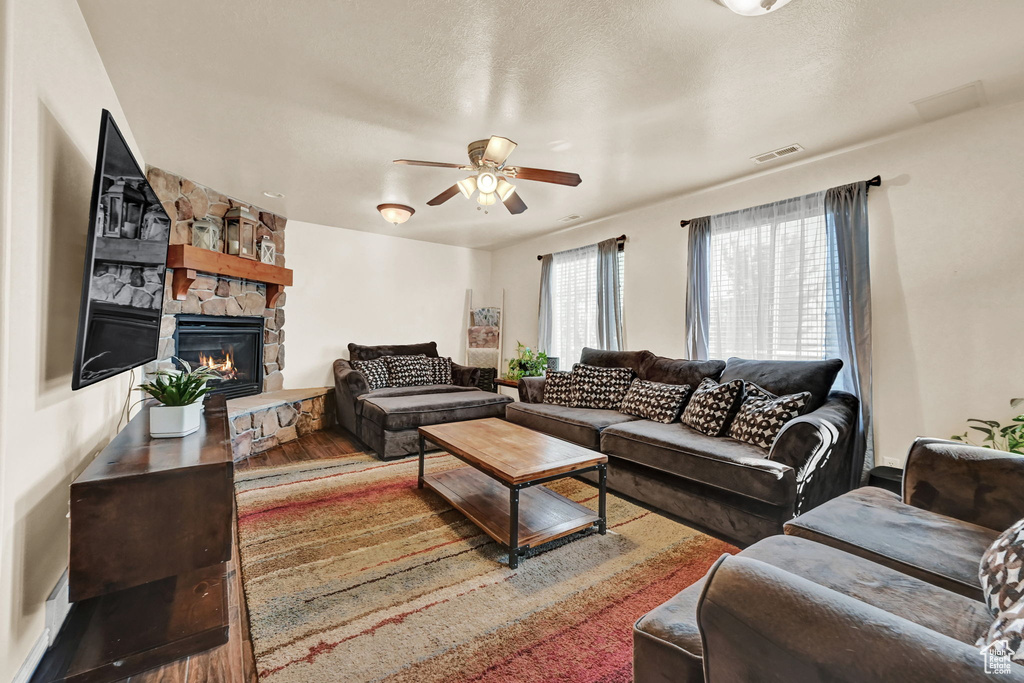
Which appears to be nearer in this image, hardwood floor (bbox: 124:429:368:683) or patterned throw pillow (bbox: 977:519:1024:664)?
patterned throw pillow (bbox: 977:519:1024:664)

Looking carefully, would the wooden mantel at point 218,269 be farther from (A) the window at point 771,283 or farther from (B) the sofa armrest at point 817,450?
(A) the window at point 771,283

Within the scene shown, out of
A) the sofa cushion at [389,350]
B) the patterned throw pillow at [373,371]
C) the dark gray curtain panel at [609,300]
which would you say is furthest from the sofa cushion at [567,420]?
the sofa cushion at [389,350]

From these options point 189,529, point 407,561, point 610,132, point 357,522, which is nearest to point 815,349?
point 610,132

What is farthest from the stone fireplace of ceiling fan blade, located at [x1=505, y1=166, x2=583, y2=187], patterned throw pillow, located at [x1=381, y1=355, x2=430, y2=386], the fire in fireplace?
ceiling fan blade, located at [x1=505, y1=166, x2=583, y2=187]

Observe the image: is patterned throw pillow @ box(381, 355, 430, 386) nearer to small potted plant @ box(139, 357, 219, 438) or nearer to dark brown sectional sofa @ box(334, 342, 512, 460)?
dark brown sectional sofa @ box(334, 342, 512, 460)

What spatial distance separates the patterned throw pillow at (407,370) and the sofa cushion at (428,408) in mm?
495

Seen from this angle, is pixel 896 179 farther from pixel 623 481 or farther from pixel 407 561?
pixel 407 561

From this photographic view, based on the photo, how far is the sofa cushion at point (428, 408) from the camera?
3656mm

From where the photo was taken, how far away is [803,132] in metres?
2.68

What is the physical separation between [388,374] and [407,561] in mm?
3006

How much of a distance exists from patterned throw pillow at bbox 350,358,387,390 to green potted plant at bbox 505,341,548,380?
1.69 meters

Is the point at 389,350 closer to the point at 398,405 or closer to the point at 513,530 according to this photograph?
the point at 398,405

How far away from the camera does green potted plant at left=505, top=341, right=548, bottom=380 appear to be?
17.2ft

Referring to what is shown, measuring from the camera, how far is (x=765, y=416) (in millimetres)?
2533
